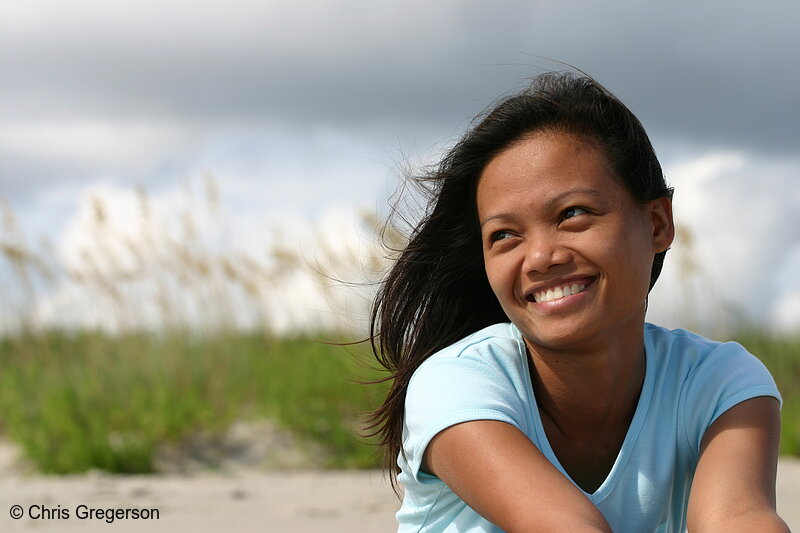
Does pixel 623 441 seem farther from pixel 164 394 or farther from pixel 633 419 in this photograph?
pixel 164 394

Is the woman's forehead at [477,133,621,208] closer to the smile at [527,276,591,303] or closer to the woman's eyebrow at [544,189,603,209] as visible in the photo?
the woman's eyebrow at [544,189,603,209]

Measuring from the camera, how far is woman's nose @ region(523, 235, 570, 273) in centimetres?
219

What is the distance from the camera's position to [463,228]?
2594 millimetres

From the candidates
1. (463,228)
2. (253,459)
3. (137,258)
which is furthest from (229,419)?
(463,228)

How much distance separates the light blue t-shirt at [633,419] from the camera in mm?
2238

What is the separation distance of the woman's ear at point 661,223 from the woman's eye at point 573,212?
0.27 meters

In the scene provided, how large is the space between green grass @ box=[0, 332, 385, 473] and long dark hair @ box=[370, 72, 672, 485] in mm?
3763

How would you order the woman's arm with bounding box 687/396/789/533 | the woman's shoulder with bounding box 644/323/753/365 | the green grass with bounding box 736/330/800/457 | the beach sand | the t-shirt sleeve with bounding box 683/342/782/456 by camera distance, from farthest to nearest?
the green grass with bounding box 736/330/800/457 < the beach sand < the woman's shoulder with bounding box 644/323/753/365 < the t-shirt sleeve with bounding box 683/342/782/456 < the woman's arm with bounding box 687/396/789/533

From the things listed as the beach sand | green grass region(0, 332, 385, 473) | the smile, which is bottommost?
green grass region(0, 332, 385, 473)

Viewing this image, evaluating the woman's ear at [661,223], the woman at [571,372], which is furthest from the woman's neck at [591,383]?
the woman's ear at [661,223]

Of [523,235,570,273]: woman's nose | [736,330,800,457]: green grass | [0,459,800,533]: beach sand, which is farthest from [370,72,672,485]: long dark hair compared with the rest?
[736,330,800,457]: green grass

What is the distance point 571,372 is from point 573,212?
434 mm

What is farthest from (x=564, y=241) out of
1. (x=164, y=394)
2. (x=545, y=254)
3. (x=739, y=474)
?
(x=164, y=394)

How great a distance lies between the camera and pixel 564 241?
2.19 m
